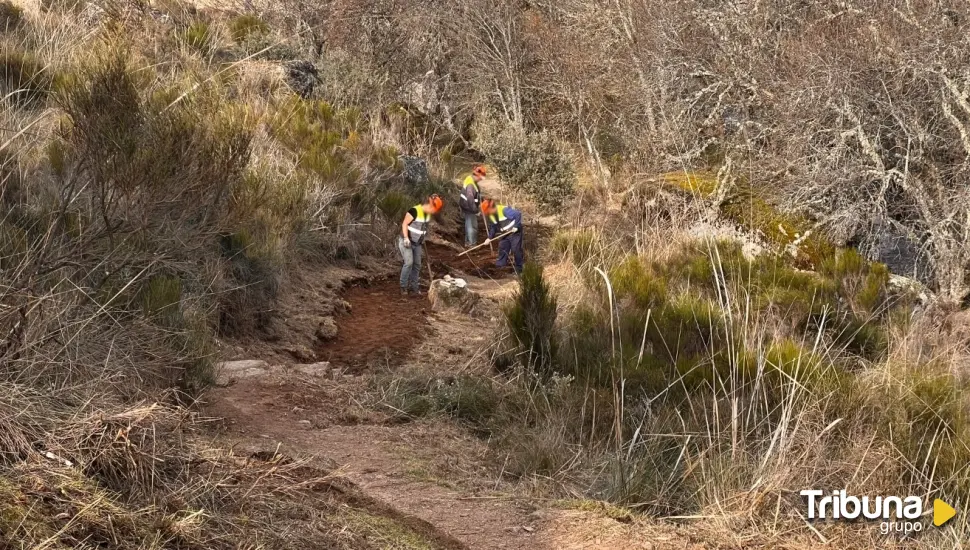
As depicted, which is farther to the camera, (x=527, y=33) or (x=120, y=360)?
(x=527, y=33)

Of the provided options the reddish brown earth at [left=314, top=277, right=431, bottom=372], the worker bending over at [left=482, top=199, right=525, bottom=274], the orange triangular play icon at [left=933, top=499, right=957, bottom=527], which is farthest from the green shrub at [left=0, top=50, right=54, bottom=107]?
the orange triangular play icon at [left=933, top=499, right=957, bottom=527]

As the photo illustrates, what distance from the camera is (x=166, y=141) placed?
5125 mm

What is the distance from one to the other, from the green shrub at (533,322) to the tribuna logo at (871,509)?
2617mm

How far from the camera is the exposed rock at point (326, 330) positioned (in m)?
7.66

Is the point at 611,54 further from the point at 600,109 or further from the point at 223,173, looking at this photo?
the point at 223,173

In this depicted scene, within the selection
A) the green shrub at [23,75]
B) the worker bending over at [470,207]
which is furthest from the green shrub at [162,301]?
the worker bending over at [470,207]

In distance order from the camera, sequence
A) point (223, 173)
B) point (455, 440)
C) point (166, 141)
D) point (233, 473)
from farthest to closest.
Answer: point (223, 173) → point (166, 141) → point (455, 440) → point (233, 473)

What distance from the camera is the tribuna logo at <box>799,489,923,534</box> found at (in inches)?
138

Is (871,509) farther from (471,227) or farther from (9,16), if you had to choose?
(9,16)

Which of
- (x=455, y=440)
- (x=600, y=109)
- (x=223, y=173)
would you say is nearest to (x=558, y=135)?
(x=600, y=109)

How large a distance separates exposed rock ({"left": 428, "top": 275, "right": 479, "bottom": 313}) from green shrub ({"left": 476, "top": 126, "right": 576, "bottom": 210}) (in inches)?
199

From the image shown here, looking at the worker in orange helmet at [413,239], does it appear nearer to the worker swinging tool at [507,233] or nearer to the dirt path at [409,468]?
the worker swinging tool at [507,233]

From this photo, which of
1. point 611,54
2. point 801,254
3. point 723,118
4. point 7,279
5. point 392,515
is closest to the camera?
point 392,515

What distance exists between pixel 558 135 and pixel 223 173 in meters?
11.7
